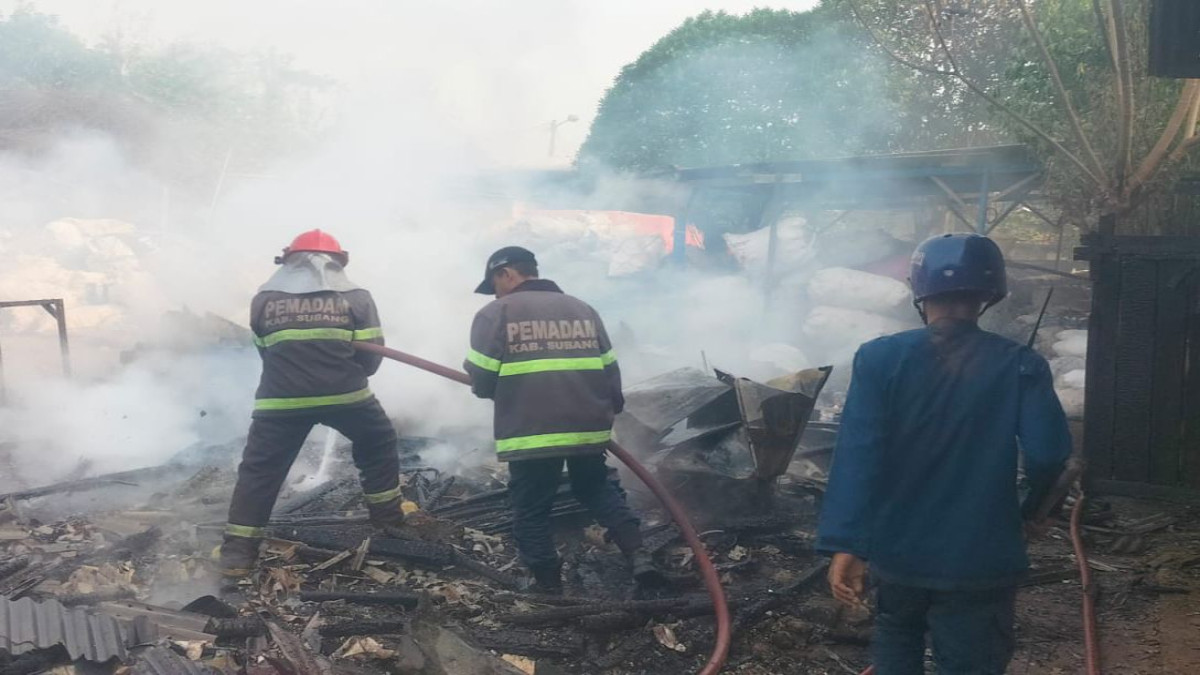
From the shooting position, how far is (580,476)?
4586 mm

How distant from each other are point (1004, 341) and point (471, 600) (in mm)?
2898

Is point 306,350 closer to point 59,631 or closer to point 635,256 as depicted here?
point 59,631

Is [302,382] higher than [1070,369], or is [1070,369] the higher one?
[302,382]

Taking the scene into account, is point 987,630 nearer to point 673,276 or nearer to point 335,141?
point 673,276

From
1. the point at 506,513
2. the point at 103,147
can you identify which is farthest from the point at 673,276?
the point at 103,147

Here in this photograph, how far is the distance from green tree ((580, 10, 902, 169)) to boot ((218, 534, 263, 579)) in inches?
774

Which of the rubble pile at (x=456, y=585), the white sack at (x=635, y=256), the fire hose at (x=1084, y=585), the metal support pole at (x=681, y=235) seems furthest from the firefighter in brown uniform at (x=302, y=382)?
the white sack at (x=635, y=256)

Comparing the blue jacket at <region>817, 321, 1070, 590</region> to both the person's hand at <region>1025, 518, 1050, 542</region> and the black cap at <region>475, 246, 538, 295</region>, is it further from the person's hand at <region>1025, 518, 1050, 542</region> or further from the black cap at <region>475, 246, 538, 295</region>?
the black cap at <region>475, 246, 538, 295</region>

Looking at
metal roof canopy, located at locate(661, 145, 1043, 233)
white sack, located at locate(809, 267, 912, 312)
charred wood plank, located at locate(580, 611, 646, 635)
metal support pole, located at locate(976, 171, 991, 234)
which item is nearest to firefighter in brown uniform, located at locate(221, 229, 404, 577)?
charred wood plank, located at locate(580, 611, 646, 635)

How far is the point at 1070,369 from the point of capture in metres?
8.39

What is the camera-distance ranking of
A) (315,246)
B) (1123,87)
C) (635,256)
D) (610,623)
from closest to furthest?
(610,623) < (315,246) < (1123,87) < (635,256)

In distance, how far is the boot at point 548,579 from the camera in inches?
176

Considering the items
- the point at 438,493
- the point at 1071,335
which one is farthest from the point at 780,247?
the point at 438,493

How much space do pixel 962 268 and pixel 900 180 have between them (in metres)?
11.1
